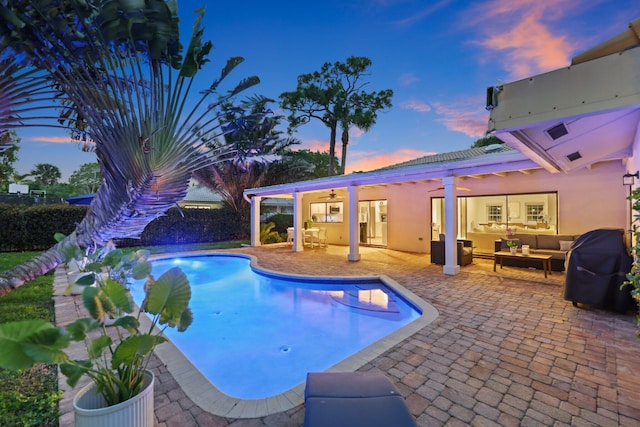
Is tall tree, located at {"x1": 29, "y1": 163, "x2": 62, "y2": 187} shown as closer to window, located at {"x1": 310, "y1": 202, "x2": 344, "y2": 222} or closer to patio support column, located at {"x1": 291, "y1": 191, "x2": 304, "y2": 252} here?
window, located at {"x1": 310, "y1": 202, "x2": 344, "y2": 222}

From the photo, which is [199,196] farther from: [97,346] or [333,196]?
[97,346]

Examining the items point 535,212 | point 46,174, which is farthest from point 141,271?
point 46,174

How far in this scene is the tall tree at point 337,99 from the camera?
23.5m

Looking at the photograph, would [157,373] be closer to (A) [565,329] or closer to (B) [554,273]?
(A) [565,329]

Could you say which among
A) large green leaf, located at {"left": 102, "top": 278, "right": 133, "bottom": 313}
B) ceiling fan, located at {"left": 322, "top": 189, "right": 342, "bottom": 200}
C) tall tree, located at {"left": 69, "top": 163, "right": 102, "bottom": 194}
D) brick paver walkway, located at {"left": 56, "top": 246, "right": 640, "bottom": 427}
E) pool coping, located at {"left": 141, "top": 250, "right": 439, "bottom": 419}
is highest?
tall tree, located at {"left": 69, "top": 163, "right": 102, "bottom": 194}

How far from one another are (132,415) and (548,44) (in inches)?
517

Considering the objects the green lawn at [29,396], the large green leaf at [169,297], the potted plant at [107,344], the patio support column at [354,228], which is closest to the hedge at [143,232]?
the patio support column at [354,228]

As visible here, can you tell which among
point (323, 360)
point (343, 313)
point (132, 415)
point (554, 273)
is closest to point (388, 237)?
point (554, 273)

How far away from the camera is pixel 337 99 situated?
23719mm

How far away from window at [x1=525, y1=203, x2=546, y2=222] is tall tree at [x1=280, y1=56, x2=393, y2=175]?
1390cm

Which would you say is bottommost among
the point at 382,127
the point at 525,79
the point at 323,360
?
the point at 323,360

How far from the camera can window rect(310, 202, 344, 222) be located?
55.2ft

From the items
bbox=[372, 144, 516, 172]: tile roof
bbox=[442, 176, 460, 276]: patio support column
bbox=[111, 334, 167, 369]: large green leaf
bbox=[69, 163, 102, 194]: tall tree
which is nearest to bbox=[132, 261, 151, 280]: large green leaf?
bbox=[111, 334, 167, 369]: large green leaf

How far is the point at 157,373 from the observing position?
3.46 m
